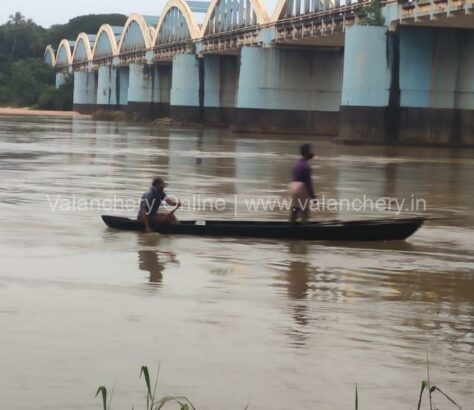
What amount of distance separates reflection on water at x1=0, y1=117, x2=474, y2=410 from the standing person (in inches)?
Result: 29.2

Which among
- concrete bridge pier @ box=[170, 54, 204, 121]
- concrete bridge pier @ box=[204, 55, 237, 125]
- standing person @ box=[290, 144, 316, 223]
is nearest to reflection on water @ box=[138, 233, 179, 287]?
standing person @ box=[290, 144, 316, 223]

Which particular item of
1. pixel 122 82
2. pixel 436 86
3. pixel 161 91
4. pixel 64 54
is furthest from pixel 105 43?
pixel 436 86

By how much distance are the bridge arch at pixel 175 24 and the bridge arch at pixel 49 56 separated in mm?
58358

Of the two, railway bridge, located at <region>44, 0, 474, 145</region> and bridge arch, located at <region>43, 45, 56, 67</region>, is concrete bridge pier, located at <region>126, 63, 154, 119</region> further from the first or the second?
bridge arch, located at <region>43, 45, 56, 67</region>

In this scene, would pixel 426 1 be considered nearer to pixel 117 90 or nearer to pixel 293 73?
pixel 293 73

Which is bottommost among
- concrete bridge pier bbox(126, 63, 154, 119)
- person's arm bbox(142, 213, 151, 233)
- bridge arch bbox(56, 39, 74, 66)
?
person's arm bbox(142, 213, 151, 233)

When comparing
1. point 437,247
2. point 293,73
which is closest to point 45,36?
point 293,73

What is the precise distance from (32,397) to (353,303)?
15.1 ft

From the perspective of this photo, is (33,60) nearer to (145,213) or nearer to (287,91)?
(287,91)

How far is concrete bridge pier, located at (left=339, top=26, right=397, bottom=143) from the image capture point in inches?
2058

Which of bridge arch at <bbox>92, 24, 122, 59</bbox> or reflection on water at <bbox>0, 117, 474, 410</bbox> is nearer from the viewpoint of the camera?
reflection on water at <bbox>0, 117, 474, 410</bbox>

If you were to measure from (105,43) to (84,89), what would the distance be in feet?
21.6

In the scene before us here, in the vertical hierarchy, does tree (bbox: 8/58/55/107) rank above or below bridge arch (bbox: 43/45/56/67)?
below

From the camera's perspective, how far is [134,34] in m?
118
